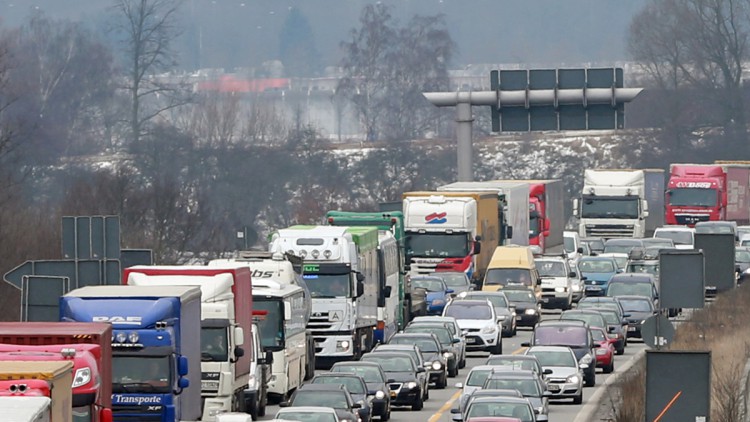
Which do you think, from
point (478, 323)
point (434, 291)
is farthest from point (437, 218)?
point (478, 323)

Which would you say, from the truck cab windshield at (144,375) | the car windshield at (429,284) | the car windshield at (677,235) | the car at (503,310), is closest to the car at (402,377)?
the truck cab windshield at (144,375)

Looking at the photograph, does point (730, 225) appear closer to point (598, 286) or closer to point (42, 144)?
point (598, 286)

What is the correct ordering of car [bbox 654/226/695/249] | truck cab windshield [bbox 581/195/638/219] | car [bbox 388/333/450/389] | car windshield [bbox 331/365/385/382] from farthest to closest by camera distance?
truck cab windshield [bbox 581/195/638/219], car [bbox 654/226/695/249], car [bbox 388/333/450/389], car windshield [bbox 331/365/385/382]

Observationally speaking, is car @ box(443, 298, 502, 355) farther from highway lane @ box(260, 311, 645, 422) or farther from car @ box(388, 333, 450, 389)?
car @ box(388, 333, 450, 389)

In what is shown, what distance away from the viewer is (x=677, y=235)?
7606cm

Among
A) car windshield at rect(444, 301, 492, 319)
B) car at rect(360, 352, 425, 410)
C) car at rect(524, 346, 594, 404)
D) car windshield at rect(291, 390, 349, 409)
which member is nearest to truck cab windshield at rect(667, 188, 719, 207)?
car windshield at rect(444, 301, 492, 319)

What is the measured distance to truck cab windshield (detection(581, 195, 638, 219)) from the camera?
261 feet

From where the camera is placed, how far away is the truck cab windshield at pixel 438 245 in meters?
61.3

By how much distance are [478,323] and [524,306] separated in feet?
26.6

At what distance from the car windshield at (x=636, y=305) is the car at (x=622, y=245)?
18017 millimetres

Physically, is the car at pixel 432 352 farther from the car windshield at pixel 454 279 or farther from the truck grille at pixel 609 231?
the truck grille at pixel 609 231

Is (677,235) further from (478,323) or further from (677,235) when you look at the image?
(478,323)

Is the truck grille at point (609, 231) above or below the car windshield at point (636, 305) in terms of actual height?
above

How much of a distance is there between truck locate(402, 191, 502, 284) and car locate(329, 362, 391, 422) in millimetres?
23891
